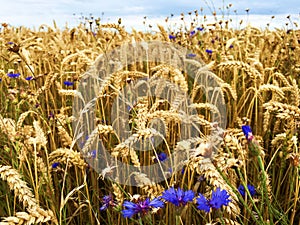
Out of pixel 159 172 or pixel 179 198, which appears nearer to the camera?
pixel 179 198

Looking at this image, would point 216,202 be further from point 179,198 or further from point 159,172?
point 159,172

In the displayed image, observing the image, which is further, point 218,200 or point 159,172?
point 159,172

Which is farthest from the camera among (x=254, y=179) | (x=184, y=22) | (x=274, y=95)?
(x=184, y=22)

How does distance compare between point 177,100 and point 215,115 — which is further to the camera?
point 215,115

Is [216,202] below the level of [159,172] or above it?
above

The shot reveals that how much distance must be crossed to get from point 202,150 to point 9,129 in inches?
32.6

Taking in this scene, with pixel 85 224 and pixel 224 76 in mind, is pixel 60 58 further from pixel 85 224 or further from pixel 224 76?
pixel 85 224

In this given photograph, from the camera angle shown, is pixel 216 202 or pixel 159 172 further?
pixel 159 172

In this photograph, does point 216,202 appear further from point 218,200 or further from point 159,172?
point 159,172

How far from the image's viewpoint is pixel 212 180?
859 mm

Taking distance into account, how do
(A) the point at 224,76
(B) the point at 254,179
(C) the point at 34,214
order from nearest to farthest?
(C) the point at 34,214, (B) the point at 254,179, (A) the point at 224,76

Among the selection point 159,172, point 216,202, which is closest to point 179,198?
point 216,202

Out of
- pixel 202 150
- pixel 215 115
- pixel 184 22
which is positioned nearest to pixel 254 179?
pixel 215 115

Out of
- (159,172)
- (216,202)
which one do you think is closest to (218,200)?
(216,202)
